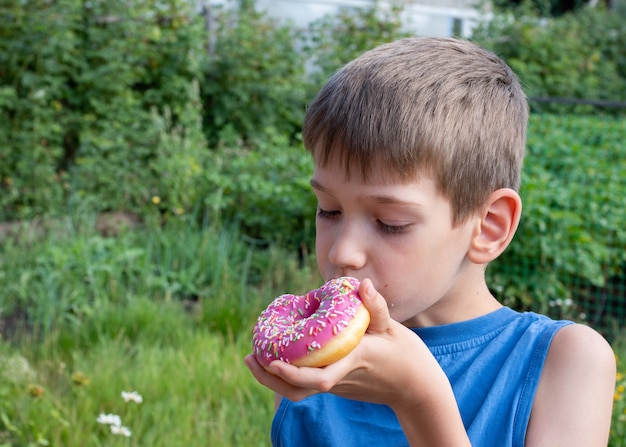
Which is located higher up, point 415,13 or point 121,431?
point 415,13

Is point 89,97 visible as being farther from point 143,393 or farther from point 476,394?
point 476,394

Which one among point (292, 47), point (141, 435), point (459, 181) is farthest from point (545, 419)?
point (292, 47)

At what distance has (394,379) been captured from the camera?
50.6 inches

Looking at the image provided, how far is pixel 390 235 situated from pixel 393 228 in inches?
0.5

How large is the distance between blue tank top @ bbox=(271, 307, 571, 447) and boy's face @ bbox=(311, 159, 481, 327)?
5.8 inches

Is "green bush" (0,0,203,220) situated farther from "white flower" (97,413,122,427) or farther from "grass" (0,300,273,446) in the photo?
"white flower" (97,413,122,427)

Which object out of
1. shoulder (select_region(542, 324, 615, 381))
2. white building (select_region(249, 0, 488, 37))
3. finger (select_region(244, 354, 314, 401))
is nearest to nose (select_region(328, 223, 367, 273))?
finger (select_region(244, 354, 314, 401))

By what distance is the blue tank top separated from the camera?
4.78 feet

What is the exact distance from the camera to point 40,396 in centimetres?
302

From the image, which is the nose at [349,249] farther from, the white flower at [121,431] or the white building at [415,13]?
the white building at [415,13]

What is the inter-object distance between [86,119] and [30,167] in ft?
2.28

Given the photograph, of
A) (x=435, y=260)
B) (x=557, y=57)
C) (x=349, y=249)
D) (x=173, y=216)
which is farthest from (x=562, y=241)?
(x=557, y=57)

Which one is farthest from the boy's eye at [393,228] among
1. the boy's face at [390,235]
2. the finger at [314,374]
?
the finger at [314,374]

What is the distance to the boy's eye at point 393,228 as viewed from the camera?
1.39 meters
